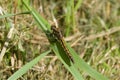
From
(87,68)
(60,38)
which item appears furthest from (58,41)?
(87,68)

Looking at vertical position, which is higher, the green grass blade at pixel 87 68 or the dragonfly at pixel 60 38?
the dragonfly at pixel 60 38

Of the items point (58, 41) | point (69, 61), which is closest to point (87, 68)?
point (69, 61)

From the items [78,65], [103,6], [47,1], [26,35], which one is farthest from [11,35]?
[103,6]

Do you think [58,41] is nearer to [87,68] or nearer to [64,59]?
[64,59]

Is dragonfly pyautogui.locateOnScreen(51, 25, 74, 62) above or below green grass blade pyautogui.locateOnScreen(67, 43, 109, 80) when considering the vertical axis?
above

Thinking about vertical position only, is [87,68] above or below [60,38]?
below

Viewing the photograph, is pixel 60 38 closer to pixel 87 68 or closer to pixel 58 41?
pixel 58 41

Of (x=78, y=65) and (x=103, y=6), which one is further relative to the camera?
(x=103, y=6)

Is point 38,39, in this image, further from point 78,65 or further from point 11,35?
point 78,65
